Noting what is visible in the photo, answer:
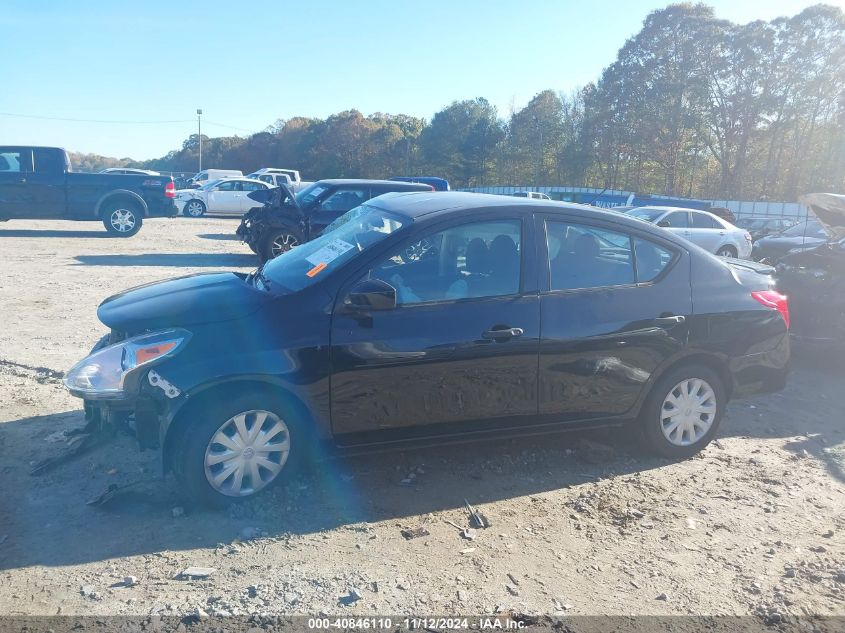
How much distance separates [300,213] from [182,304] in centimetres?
994

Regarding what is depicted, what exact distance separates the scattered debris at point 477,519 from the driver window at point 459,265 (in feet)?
4.18

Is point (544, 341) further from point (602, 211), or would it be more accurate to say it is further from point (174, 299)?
point (174, 299)

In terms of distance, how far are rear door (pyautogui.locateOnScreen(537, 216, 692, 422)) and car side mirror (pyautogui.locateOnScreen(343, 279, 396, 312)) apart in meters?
1.04

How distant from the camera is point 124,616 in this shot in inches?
122

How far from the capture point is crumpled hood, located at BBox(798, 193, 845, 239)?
306 inches

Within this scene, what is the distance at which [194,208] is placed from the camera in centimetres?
2816

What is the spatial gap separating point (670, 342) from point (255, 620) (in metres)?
3.18

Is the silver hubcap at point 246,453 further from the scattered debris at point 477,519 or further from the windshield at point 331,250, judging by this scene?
the scattered debris at point 477,519

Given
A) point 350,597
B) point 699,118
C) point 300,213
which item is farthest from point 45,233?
point 699,118

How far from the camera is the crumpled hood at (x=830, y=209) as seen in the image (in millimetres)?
7766

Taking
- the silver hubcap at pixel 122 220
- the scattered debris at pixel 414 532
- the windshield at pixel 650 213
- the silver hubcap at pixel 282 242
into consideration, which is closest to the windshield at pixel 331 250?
the scattered debris at pixel 414 532

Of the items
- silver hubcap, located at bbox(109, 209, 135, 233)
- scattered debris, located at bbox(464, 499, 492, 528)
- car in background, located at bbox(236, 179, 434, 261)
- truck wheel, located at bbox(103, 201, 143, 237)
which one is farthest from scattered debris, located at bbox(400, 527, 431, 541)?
silver hubcap, located at bbox(109, 209, 135, 233)

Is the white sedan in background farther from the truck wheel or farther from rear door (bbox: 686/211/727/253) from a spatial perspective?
rear door (bbox: 686/211/727/253)

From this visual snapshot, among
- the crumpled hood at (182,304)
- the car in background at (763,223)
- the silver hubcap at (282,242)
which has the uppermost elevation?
the crumpled hood at (182,304)
